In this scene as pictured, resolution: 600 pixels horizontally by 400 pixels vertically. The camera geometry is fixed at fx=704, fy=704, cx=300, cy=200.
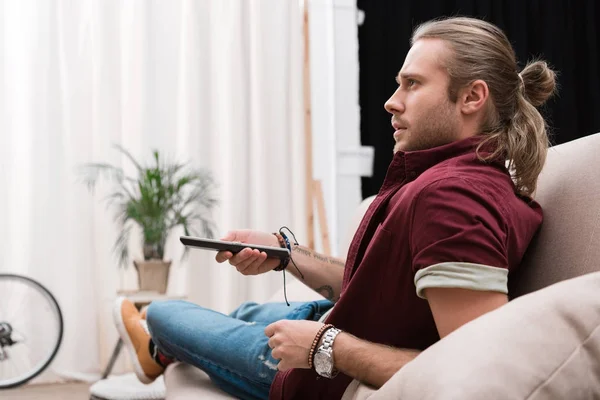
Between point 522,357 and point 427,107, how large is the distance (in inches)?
24.0

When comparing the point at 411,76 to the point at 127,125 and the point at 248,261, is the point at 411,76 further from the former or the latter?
the point at 127,125

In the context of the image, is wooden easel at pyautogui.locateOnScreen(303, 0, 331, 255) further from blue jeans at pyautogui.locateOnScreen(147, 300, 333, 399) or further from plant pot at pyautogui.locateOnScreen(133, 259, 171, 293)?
blue jeans at pyautogui.locateOnScreen(147, 300, 333, 399)

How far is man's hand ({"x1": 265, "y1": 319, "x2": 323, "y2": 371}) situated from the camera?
1.02 m

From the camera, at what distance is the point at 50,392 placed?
10.2 ft

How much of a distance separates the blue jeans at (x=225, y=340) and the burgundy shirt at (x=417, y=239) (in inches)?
4.5

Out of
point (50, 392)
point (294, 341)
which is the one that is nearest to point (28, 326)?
point (50, 392)

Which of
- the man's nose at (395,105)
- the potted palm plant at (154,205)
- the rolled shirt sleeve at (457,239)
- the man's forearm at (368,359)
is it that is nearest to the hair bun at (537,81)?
the man's nose at (395,105)

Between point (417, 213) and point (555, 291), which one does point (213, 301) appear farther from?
point (555, 291)

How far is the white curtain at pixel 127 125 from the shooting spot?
128 inches

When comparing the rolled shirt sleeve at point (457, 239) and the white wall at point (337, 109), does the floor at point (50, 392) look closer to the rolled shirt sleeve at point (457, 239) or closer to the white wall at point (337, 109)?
the white wall at point (337, 109)

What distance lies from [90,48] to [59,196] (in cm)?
72

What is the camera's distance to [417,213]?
978mm

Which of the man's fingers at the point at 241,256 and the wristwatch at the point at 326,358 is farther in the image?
the man's fingers at the point at 241,256

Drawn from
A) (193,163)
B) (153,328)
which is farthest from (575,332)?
(193,163)
